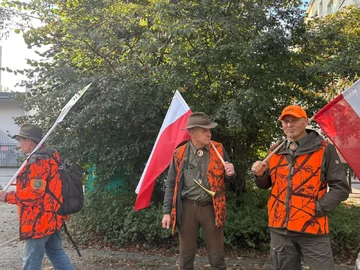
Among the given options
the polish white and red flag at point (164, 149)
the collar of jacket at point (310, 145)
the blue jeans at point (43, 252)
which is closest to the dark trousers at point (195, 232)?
the polish white and red flag at point (164, 149)

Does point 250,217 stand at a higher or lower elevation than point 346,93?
lower

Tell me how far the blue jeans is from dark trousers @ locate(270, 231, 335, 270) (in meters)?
2.09

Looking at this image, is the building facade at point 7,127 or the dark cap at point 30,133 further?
the building facade at point 7,127

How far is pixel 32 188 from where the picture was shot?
3.43 meters

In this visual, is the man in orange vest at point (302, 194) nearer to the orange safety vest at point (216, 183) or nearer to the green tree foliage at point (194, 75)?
the orange safety vest at point (216, 183)

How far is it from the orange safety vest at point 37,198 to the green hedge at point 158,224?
2424 mm

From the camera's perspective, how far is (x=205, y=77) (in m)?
5.54

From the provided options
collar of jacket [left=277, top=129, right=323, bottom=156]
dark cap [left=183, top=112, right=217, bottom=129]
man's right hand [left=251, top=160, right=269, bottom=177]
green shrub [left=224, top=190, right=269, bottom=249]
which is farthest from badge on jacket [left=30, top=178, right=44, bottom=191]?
green shrub [left=224, top=190, right=269, bottom=249]

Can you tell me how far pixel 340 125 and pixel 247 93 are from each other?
5.30 ft

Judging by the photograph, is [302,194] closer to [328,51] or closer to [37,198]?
[37,198]

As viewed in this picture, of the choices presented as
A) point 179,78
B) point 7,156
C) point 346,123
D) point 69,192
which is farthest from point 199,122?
point 7,156

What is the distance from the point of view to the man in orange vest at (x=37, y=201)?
341 cm

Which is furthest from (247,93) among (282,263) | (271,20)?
(282,263)

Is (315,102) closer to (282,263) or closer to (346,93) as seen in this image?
(346,93)
